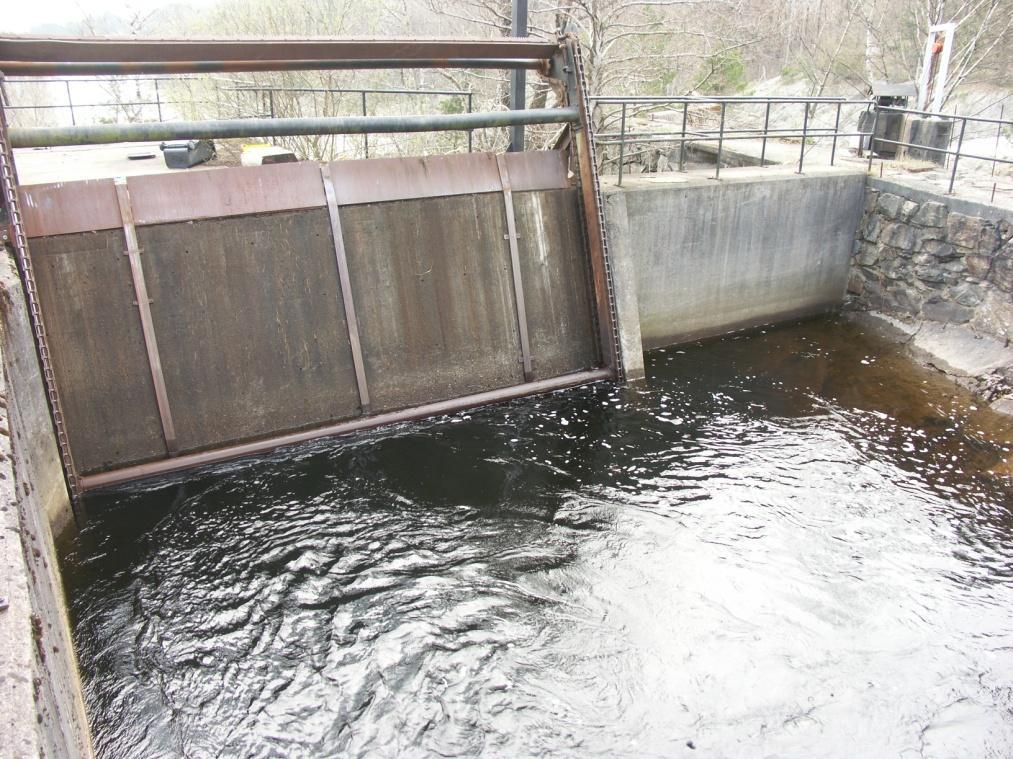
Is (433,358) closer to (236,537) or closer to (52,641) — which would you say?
(236,537)

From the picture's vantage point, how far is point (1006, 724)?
4.41 metres

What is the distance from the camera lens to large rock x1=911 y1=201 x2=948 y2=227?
9.45m

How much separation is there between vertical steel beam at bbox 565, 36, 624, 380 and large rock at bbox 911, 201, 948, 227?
4668mm

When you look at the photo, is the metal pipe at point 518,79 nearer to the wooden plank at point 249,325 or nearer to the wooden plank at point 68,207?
the wooden plank at point 249,325

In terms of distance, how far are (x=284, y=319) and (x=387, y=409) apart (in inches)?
50.4

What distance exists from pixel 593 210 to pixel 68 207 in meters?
4.80

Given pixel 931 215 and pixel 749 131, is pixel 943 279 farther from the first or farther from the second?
pixel 749 131

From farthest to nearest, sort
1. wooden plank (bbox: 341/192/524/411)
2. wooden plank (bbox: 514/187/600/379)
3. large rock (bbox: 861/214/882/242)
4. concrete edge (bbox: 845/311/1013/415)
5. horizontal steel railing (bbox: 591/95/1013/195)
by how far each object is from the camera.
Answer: large rock (bbox: 861/214/882/242) → horizontal steel railing (bbox: 591/95/1013/195) → concrete edge (bbox: 845/311/1013/415) → wooden plank (bbox: 514/187/600/379) → wooden plank (bbox: 341/192/524/411)

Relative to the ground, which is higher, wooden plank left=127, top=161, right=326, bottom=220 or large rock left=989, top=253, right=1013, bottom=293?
wooden plank left=127, top=161, right=326, bottom=220

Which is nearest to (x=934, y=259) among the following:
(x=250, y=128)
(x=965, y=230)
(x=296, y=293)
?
(x=965, y=230)

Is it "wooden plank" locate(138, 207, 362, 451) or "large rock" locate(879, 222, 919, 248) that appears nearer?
"wooden plank" locate(138, 207, 362, 451)

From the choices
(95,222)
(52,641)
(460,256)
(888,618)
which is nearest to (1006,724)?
(888,618)

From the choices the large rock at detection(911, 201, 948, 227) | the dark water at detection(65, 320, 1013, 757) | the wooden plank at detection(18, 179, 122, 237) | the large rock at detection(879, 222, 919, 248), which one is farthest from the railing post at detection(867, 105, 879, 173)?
the wooden plank at detection(18, 179, 122, 237)

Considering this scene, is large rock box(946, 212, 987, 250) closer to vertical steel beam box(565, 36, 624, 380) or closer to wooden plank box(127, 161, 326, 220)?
vertical steel beam box(565, 36, 624, 380)
